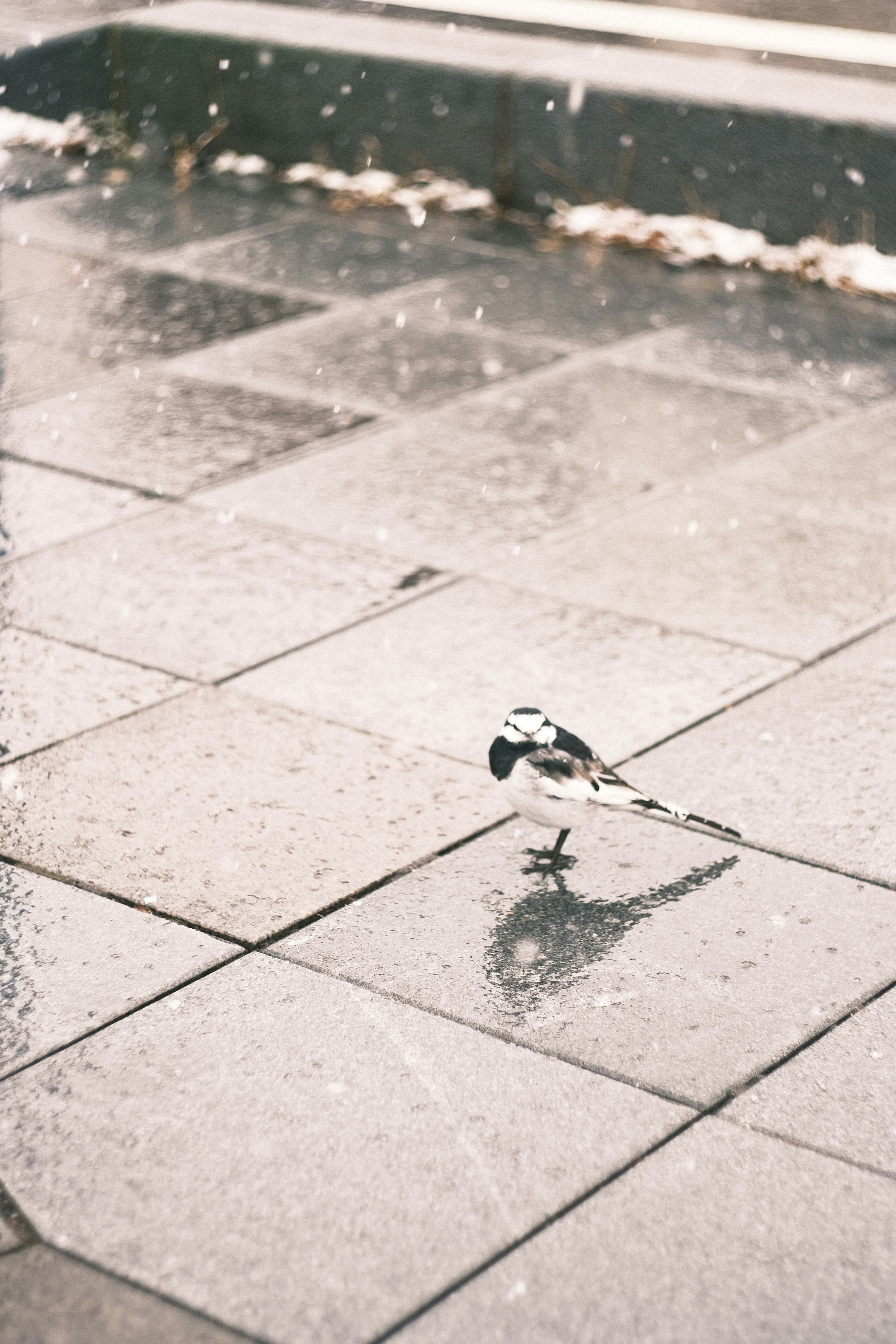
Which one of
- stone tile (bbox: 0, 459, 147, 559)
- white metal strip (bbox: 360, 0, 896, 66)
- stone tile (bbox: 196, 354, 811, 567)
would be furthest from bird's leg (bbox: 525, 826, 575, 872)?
white metal strip (bbox: 360, 0, 896, 66)

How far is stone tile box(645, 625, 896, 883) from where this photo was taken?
4.70 metres

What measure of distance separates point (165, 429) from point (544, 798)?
3.88m

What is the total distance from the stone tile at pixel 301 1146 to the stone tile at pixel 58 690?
1.47 metres

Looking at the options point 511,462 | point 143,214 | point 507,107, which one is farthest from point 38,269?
point 511,462

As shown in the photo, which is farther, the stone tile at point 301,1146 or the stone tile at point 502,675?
the stone tile at point 502,675

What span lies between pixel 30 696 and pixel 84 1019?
1741 millimetres

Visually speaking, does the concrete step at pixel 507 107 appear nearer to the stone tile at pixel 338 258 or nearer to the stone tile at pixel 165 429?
the stone tile at pixel 338 258

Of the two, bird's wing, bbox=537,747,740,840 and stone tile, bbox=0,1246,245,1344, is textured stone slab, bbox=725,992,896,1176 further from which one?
stone tile, bbox=0,1246,245,1344

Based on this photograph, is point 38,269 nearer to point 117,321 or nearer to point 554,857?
point 117,321

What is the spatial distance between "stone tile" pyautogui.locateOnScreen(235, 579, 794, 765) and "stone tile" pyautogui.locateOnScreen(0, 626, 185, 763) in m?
0.35

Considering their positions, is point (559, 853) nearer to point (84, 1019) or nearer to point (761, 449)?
point (84, 1019)

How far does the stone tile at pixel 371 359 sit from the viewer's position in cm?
802

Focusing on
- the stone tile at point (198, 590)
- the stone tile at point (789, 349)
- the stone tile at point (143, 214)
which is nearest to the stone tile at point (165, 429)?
the stone tile at point (198, 590)

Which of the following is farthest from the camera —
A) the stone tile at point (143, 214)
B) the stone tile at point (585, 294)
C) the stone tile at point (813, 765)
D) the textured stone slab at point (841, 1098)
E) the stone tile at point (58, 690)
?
the stone tile at point (143, 214)
